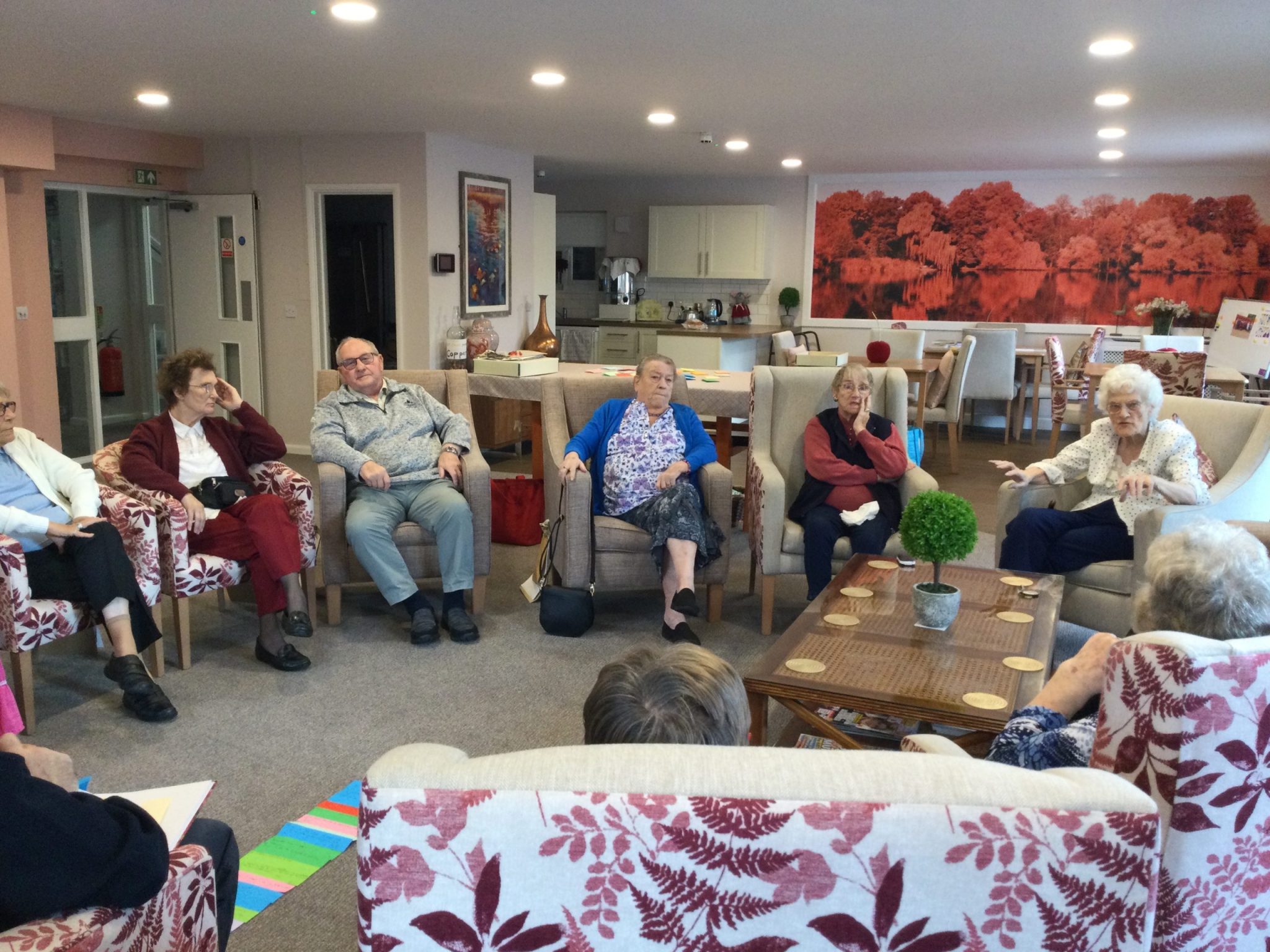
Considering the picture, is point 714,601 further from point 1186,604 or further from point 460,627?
point 1186,604

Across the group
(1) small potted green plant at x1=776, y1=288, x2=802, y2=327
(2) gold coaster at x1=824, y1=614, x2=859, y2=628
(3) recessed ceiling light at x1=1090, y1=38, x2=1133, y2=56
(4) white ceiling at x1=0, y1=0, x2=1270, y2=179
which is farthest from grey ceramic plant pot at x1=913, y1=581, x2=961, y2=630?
(1) small potted green plant at x1=776, y1=288, x2=802, y2=327

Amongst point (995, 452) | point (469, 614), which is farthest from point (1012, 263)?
point (469, 614)

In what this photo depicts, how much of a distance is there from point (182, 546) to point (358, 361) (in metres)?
1.02

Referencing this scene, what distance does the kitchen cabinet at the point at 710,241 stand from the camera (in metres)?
9.91

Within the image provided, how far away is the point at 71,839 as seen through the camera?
1242 mm

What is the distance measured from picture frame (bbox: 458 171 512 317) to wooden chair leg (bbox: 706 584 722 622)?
3955 mm

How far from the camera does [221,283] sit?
761 cm

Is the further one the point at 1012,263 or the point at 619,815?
the point at 1012,263

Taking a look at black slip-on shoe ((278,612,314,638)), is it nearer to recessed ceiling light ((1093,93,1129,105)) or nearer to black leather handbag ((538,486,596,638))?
black leather handbag ((538,486,596,638))

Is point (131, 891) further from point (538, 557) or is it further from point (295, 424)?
point (295, 424)

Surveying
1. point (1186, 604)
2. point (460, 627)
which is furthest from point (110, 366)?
point (1186, 604)

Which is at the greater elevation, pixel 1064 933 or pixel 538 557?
pixel 1064 933

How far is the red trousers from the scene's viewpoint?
3594 mm

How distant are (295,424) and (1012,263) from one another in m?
6.19
